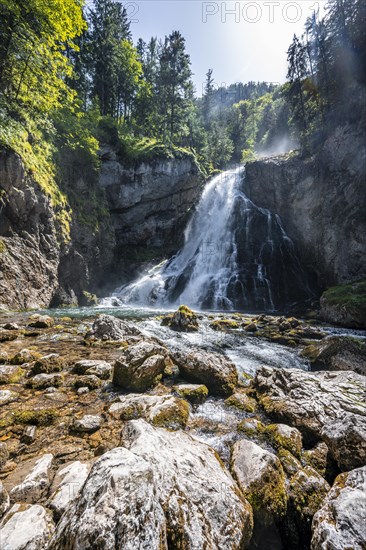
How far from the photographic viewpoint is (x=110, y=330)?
30.9ft

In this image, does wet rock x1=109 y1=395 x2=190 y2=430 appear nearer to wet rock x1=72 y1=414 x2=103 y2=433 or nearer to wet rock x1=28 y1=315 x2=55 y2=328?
wet rock x1=72 y1=414 x2=103 y2=433

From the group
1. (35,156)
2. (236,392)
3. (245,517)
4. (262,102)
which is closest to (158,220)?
(35,156)

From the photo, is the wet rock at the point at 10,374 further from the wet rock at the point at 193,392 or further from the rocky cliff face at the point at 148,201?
the rocky cliff face at the point at 148,201

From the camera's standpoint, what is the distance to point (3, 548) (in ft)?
5.71

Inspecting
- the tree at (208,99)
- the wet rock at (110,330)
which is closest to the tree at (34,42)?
the wet rock at (110,330)

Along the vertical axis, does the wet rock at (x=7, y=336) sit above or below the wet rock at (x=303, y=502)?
above

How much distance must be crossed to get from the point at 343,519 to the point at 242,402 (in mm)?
2942

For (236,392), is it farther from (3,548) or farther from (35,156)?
(35,156)

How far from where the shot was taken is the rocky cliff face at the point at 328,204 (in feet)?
71.4

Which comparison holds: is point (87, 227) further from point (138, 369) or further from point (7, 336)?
point (138, 369)

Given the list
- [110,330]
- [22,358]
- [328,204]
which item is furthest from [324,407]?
[328,204]

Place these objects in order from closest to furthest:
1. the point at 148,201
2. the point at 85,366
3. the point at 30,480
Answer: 1. the point at 30,480
2. the point at 85,366
3. the point at 148,201

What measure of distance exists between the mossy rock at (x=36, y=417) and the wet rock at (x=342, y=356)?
779 cm

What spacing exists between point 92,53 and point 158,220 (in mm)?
28382
